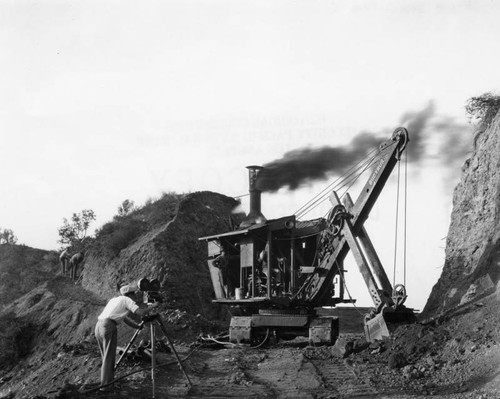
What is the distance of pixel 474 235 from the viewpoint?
16594mm

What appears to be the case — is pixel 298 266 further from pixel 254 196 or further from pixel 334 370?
pixel 334 370

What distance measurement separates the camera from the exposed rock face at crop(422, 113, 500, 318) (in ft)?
48.9

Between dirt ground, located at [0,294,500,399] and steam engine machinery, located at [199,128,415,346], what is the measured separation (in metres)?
1.82

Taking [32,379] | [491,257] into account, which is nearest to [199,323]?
[32,379]

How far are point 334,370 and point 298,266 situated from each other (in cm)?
555

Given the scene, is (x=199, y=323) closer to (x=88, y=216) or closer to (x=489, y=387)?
(x=489, y=387)

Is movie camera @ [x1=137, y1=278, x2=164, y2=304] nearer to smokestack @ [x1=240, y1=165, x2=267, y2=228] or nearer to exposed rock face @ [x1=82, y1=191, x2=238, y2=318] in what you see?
smokestack @ [x1=240, y1=165, x2=267, y2=228]

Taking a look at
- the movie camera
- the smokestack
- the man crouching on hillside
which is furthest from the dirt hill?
the man crouching on hillside

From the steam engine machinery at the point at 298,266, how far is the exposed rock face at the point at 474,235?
68.1 inches

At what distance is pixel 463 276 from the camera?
52.3ft

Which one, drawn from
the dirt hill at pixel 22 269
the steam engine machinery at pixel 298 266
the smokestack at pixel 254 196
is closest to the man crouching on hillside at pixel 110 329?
the steam engine machinery at pixel 298 266

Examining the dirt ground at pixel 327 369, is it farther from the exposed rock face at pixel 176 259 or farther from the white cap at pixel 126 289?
the exposed rock face at pixel 176 259

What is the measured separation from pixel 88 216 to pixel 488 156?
28118 millimetres

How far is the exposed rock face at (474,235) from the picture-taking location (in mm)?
14898
